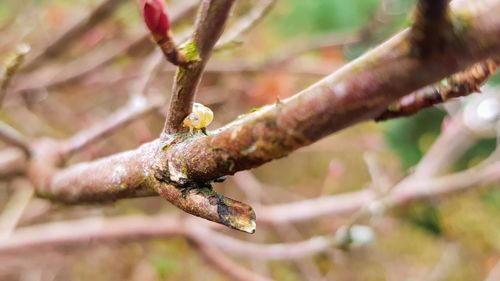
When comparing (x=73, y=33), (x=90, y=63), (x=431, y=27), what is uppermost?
(x=90, y=63)

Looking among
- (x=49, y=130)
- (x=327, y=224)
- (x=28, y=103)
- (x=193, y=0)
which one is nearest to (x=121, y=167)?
(x=193, y=0)

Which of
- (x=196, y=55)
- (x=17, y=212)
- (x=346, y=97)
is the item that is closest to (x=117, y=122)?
(x=17, y=212)

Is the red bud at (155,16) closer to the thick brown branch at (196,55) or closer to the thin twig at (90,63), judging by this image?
the thick brown branch at (196,55)

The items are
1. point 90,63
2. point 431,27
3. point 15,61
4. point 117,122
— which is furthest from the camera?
point 90,63

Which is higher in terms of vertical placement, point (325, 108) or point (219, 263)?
point (219, 263)

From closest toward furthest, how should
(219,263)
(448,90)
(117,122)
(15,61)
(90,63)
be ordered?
(448,90), (15,61), (117,122), (219,263), (90,63)

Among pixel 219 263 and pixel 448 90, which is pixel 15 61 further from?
pixel 219 263

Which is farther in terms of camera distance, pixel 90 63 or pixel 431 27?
pixel 90 63

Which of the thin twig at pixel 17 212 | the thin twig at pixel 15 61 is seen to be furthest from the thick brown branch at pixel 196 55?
the thin twig at pixel 17 212
